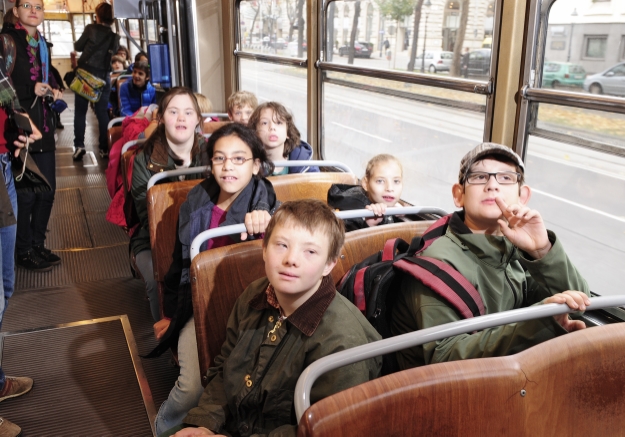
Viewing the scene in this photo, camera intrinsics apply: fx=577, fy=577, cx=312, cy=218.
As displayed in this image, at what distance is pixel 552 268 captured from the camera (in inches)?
58.9

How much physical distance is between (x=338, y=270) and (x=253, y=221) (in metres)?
0.38

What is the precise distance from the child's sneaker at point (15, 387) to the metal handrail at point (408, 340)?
2.17 m

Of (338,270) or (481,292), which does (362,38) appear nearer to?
(338,270)

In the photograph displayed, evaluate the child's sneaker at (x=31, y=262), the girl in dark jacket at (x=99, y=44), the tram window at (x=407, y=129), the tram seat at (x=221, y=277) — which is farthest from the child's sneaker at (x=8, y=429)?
the girl in dark jacket at (x=99, y=44)

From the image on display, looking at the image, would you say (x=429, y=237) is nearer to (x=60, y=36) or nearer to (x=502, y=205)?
(x=502, y=205)

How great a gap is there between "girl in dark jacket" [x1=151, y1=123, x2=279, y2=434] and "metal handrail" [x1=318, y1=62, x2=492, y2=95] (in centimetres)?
93

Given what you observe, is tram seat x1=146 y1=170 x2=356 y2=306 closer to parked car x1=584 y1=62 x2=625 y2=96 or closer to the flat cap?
the flat cap

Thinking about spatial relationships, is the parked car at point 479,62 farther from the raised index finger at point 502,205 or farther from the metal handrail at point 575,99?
the raised index finger at point 502,205

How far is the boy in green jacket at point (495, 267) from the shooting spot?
1.46m

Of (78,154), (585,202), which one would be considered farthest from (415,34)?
(78,154)

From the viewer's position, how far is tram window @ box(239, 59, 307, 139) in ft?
14.7

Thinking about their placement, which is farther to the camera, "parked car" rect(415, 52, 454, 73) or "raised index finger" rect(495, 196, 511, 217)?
"parked car" rect(415, 52, 454, 73)

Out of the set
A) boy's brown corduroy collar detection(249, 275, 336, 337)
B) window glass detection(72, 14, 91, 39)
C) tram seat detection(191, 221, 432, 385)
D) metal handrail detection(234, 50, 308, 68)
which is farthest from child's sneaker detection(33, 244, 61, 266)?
window glass detection(72, 14, 91, 39)

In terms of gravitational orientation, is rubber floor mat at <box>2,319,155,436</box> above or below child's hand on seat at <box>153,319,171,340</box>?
below
